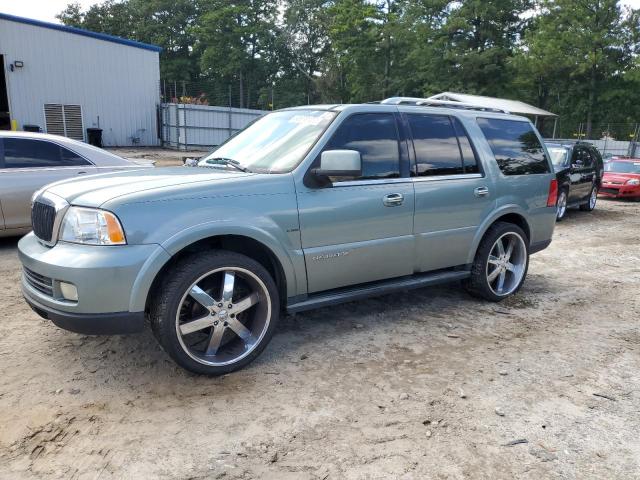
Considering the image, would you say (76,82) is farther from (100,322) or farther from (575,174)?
(100,322)

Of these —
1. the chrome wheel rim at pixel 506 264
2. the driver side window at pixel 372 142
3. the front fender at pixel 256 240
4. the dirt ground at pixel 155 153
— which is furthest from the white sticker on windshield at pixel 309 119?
the dirt ground at pixel 155 153

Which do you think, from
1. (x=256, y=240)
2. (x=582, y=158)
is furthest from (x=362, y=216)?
(x=582, y=158)

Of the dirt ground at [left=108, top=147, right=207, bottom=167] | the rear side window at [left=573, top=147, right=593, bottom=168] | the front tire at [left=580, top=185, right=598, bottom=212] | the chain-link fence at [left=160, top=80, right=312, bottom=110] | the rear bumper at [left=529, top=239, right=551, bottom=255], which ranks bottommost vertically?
the front tire at [left=580, top=185, right=598, bottom=212]

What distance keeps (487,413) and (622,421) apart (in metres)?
0.81

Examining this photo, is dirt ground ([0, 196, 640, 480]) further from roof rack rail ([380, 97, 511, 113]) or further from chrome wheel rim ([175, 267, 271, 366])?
roof rack rail ([380, 97, 511, 113])

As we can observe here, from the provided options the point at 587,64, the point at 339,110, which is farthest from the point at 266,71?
the point at 339,110

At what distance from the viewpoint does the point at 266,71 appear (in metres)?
52.8

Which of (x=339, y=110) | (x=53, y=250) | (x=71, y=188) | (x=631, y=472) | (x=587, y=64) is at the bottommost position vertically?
(x=631, y=472)

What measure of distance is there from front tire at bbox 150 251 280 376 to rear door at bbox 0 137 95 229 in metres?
3.91

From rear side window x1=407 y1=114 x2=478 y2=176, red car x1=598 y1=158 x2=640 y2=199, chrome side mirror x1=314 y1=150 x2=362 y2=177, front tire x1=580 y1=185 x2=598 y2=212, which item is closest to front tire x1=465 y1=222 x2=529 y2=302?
rear side window x1=407 y1=114 x2=478 y2=176

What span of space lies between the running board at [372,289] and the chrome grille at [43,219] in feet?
5.53

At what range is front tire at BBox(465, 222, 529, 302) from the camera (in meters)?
4.90

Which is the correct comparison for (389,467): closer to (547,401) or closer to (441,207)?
(547,401)

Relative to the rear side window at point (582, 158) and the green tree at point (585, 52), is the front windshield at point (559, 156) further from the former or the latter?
the green tree at point (585, 52)
